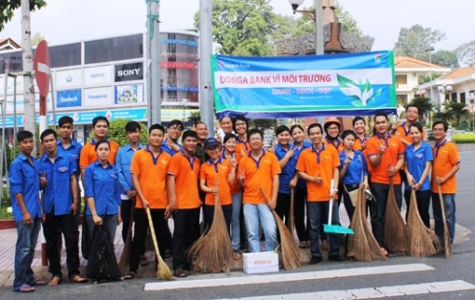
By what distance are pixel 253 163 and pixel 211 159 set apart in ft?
1.62

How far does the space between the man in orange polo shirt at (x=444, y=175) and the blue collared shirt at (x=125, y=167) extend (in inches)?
147

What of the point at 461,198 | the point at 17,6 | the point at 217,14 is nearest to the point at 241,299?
the point at 17,6

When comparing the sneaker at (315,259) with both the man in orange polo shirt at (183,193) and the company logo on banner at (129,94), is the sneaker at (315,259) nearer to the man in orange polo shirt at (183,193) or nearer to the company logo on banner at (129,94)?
the man in orange polo shirt at (183,193)

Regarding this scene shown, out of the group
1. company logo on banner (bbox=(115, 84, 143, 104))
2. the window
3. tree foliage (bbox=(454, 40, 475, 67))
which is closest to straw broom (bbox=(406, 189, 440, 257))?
company logo on banner (bbox=(115, 84, 143, 104))

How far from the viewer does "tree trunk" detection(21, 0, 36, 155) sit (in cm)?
683

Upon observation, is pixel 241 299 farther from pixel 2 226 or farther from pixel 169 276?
pixel 2 226

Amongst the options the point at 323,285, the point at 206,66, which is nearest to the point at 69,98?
the point at 206,66

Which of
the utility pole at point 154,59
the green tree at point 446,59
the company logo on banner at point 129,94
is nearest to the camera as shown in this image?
the utility pole at point 154,59

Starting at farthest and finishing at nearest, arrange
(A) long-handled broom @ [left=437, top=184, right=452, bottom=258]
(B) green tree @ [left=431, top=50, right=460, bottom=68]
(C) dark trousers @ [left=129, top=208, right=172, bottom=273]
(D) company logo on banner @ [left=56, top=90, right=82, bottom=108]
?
1. (B) green tree @ [left=431, top=50, right=460, bottom=68]
2. (D) company logo on banner @ [left=56, top=90, right=82, bottom=108]
3. (A) long-handled broom @ [left=437, top=184, right=452, bottom=258]
4. (C) dark trousers @ [left=129, top=208, right=172, bottom=273]

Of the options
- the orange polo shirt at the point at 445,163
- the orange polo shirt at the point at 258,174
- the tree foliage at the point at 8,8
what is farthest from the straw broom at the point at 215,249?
the tree foliage at the point at 8,8

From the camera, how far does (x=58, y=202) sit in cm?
546

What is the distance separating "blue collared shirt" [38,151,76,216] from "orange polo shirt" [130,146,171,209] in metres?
0.73

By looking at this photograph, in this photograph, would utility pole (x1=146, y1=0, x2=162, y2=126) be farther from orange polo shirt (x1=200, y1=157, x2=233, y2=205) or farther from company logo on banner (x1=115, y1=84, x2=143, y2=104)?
company logo on banner (x1=115, y1=84, x2=143, y2=104)

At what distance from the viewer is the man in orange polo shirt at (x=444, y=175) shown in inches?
247
